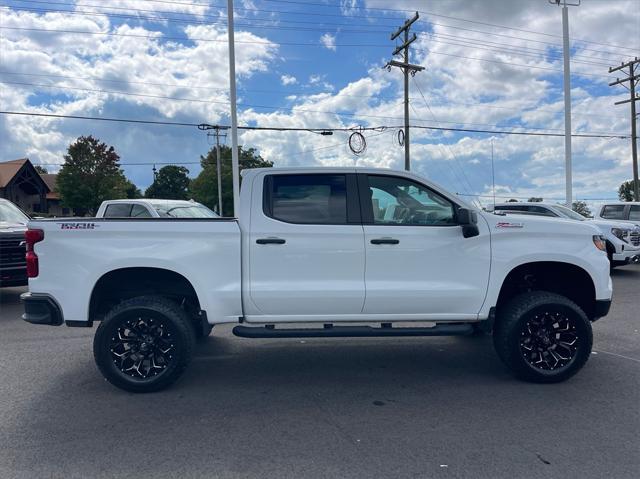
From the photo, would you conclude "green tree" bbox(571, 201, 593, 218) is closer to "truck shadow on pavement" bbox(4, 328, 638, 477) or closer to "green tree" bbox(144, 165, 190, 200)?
"truck shadow on pavement" bbox(4, 328, 638, 477)

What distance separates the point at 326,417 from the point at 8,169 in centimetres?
4264

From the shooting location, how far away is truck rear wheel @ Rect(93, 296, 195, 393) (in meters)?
4.55

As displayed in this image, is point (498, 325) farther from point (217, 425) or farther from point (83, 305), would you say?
point (83, 305)

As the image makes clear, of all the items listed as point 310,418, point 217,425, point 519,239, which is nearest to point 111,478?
point 217,425

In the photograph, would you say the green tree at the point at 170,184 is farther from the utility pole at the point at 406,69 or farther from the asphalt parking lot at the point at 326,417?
the asphalt parking lot at the point at 326,417

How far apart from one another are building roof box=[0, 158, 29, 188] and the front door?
132 ft

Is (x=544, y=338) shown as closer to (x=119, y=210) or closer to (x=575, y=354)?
(x=575, y=354)

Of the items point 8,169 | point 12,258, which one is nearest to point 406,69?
point 12,258

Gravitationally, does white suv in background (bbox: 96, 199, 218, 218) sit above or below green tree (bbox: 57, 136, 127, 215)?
below

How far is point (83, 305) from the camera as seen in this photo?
4.59 metres

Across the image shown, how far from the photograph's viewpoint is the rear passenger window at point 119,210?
1157cm

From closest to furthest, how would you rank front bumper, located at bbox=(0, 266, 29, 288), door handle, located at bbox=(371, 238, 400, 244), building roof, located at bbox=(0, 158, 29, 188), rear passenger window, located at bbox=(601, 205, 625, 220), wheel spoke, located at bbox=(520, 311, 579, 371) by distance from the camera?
1. door handle, located at bbox=(371, 238, 400, 244)
2. wheel spoke, located at bbox=(520, 311, 579, 371)
3. front bumper, located at bbox=(0, 266, 29, 288)
4. rear passenger window, located at bbox=(601, 205, 625, 220)
5. building roof, located at bbox=(0, 158, 29, 188)

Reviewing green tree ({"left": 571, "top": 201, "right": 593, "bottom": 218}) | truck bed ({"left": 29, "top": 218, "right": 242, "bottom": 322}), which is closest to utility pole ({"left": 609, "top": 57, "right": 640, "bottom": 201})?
green tree ({"left": 571, "top": 201, "right": 593, "bottom": 218})

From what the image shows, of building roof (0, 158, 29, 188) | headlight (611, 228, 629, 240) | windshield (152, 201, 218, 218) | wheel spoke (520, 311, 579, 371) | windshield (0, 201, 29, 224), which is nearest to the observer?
wheel spoke (520, 311, 579, 371)
